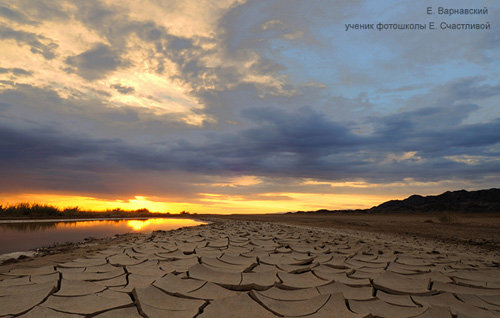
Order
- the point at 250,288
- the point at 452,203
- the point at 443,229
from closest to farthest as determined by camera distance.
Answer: the point at 250,288 < the point at 443,229 < the point at 452,203

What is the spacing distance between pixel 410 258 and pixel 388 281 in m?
1.69

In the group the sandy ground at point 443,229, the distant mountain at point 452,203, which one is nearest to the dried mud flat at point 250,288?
the sandy ground at point 443,229

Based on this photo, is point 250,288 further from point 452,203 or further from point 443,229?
point 452,203

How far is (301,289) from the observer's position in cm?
229

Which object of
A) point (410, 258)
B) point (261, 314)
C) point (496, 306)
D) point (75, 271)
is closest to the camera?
point (261, 314)

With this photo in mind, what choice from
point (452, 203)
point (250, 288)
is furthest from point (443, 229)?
point (452, 203)

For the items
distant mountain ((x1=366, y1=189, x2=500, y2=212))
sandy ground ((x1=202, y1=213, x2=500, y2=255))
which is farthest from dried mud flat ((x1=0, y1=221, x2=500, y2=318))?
distant mountain ((x1=366, y1=189, x2=500, y2=212))

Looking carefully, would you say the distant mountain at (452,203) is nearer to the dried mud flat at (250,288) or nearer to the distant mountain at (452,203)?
the distant mountain at (452,203)

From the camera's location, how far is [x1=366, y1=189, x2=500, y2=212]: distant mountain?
24.7 metres

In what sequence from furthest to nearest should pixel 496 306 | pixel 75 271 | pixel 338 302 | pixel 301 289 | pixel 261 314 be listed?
pixel 75 271
pixel 301 289
pixel 496 306
pixel 338 302
pixel 261 314

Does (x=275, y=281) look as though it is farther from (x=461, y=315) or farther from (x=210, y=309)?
(x=461, y=315)

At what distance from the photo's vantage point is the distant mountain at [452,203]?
24.7 m

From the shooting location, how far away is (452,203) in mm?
27719

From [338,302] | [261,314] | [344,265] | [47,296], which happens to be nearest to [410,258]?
[344,265]
